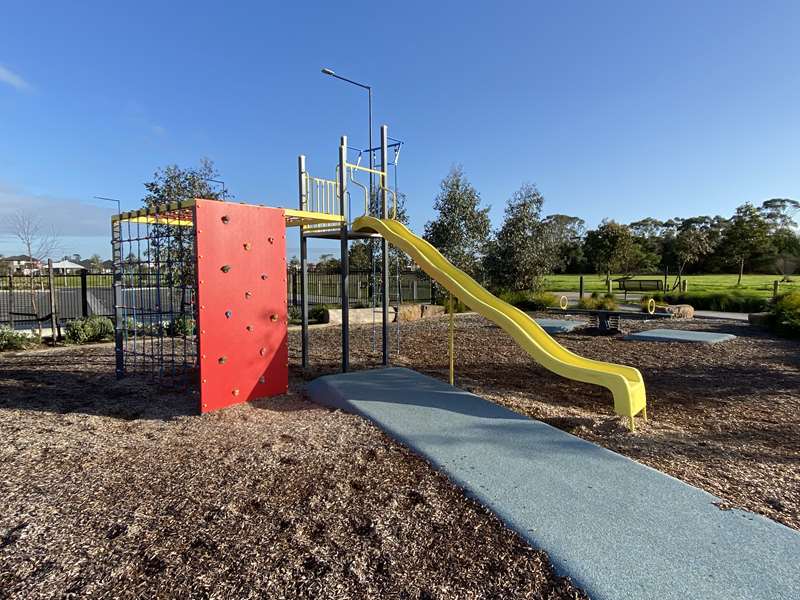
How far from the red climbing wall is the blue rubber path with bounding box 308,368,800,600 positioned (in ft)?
5.93

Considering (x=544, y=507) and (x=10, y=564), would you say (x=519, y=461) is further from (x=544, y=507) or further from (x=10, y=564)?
(x=10, y=564)

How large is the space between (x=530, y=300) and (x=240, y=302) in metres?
14.2

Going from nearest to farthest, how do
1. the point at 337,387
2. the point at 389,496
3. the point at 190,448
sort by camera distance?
1. the point at 389,496
2. the point at 190,448
3. the point at 337,387

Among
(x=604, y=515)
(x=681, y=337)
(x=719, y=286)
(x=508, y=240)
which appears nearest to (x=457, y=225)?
(x=508, y=240)

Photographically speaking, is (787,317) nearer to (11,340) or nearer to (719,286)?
(11,340)

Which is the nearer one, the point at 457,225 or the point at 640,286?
the point at 457,225

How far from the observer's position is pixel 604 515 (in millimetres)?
2990

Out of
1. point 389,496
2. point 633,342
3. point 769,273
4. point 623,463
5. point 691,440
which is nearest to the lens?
point 389,496

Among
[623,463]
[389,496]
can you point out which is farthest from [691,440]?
[389,496]

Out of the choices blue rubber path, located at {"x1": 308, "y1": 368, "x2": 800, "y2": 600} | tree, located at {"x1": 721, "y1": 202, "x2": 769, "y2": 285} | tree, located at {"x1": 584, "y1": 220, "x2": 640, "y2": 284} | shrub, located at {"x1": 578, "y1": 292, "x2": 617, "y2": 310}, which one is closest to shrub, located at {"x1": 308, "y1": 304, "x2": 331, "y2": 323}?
blue rubber path, located at {"x1": 308, "y1": 368, "x2": 800, "y2": 600}

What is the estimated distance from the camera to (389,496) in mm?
3334

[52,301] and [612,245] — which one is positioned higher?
[612,245]

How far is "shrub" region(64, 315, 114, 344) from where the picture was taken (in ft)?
34.6

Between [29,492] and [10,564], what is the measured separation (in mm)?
1021
